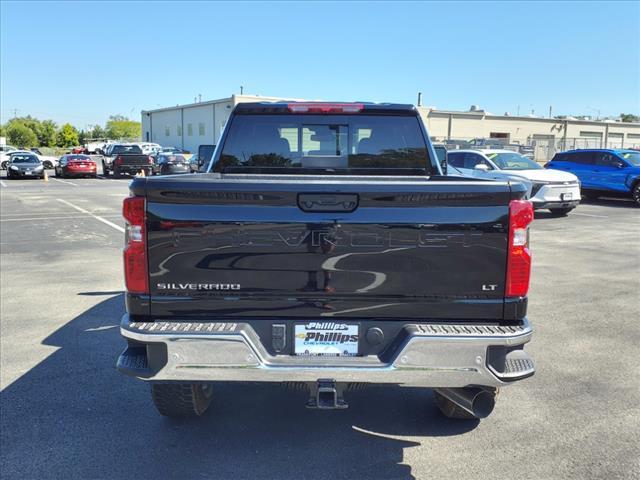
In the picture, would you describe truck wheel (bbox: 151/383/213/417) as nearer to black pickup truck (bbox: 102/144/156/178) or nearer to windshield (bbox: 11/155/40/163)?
black pickup truck (bbox: 102/144/156/178)

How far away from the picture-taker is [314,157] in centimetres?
478

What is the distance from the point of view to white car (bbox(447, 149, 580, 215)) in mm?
15023

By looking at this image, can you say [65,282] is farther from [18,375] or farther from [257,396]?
[257,396]

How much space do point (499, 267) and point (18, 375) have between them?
154 inches

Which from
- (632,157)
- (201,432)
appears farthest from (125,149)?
(201,432)

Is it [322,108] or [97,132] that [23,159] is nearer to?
[322,108]

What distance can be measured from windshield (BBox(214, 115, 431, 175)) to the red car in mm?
32648

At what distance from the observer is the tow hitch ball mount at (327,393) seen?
9.50 ft

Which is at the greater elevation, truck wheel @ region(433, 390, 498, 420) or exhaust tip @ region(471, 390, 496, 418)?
exhaust tip @ region(471, 390, 496, 418)

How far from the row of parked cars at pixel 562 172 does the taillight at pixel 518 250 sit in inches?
365

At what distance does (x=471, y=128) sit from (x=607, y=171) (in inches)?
1659

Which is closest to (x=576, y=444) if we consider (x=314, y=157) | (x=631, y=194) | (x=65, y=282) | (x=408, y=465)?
(x=408, y=465)

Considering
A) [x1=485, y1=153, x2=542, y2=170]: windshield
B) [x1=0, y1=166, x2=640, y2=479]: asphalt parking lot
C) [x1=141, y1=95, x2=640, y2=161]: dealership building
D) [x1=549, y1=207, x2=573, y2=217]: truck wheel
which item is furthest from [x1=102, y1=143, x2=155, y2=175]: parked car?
[x1=0, y1=166, x2=640, y2=479]: asphalt parking lot

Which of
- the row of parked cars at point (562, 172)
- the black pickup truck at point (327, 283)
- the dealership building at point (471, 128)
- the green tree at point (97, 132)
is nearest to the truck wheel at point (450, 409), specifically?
the black pickup truck at point (327, 283)
